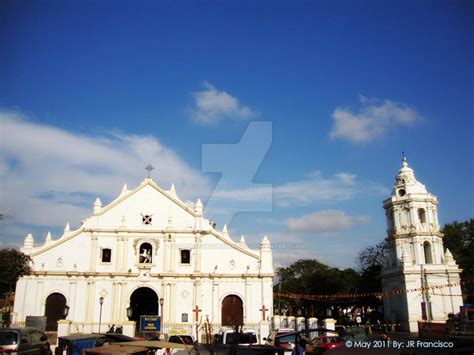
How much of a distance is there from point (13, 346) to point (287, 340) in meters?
10.6

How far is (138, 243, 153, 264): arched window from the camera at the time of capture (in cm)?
3380

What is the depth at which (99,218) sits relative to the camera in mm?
34531

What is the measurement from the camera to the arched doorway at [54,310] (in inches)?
1262

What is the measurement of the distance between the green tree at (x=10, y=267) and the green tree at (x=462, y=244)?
38.2m

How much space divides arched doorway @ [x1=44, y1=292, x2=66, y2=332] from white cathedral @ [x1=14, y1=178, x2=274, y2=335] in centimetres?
7

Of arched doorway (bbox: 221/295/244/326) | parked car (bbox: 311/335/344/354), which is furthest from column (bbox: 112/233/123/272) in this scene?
parked car (bbox: 311/335/344/354)

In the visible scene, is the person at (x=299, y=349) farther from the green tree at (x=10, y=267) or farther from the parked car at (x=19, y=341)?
the green tree at (x=10, y=267)

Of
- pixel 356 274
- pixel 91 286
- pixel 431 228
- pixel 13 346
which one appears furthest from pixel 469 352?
pixel 356 274

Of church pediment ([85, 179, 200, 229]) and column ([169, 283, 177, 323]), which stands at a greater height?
church pediment ([85, 179, 200, 229])

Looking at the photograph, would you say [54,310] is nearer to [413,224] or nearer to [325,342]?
[325,342]

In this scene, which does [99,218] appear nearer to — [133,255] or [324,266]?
[133,255]

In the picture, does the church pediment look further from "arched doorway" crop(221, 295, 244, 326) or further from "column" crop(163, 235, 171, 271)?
"arched doorway" crop(221, 295, 244, 326)

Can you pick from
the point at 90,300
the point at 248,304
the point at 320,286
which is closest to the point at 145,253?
the point at 90,300

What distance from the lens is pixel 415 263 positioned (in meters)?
38.7
